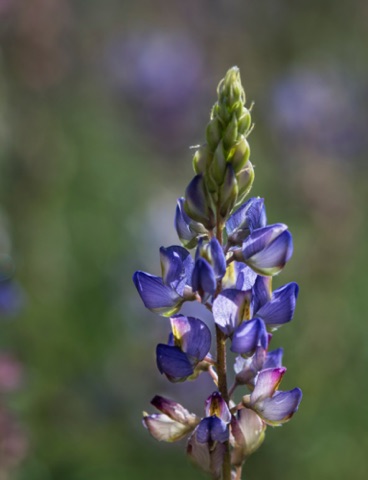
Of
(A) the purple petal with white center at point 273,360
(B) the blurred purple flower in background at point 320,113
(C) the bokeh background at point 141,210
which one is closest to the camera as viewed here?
(A) the purple petal with white center at point 273,360

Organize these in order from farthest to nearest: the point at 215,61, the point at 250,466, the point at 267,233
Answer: the point at 215,61, the point at 250,466, the point at 267,233

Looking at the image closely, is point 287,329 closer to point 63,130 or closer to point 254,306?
point 63,130

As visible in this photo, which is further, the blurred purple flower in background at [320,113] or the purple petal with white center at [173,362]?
the blurred purple flower in background at [320,113]

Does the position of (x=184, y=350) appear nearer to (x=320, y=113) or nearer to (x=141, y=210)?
(x=141, y=210)

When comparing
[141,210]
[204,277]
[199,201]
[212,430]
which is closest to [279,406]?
[212,430]

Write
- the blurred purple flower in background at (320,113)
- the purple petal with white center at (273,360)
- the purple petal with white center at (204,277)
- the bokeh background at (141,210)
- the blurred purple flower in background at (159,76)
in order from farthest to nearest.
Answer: the blurred purple flower in background at (159,76)
the blurred purple flower in background at (320,113)
the bokeh background at (141,210)
the purple petal with white center at (273,360)
the purple petal with white center at (204,277)

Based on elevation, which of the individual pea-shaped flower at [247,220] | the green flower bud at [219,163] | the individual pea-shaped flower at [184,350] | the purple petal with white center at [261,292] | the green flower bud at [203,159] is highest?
the green flower bud at [203,159]

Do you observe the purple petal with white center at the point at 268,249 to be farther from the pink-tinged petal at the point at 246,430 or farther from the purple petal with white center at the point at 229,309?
the pink-tinged petal at the point at 246,430

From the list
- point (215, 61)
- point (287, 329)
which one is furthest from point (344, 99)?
point (287, 329)

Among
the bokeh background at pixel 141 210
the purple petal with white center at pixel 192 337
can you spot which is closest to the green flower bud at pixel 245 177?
the purple petal with white center at pixel 192 337
